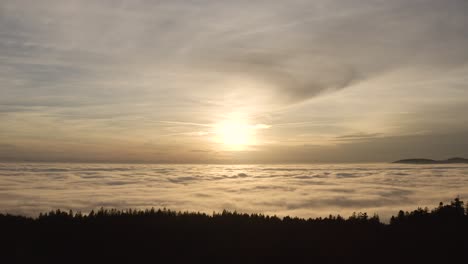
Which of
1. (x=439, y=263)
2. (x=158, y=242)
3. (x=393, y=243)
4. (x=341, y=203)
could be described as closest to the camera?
(x=439, y=263)

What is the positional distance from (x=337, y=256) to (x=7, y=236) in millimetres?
13944

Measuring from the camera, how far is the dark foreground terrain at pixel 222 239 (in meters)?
16.0

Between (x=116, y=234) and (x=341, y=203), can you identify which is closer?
(x=116, y=234)

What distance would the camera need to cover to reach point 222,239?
18.6m

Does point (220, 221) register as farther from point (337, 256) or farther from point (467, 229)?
point (467, 229)

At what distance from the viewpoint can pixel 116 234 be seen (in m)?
18.7

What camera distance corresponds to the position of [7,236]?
60.2 feet

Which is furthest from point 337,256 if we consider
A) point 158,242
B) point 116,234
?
point 116,234

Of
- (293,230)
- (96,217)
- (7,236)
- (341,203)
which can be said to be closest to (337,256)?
(293,230)

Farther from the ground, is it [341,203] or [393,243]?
[393,243]

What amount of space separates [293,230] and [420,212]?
11.3m

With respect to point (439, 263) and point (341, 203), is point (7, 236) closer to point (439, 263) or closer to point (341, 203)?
point (439, 263)

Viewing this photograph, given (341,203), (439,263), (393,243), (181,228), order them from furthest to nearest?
(341,203) < (181,228) < (393,243) < (439,263)

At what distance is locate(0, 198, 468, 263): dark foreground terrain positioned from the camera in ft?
52.6
